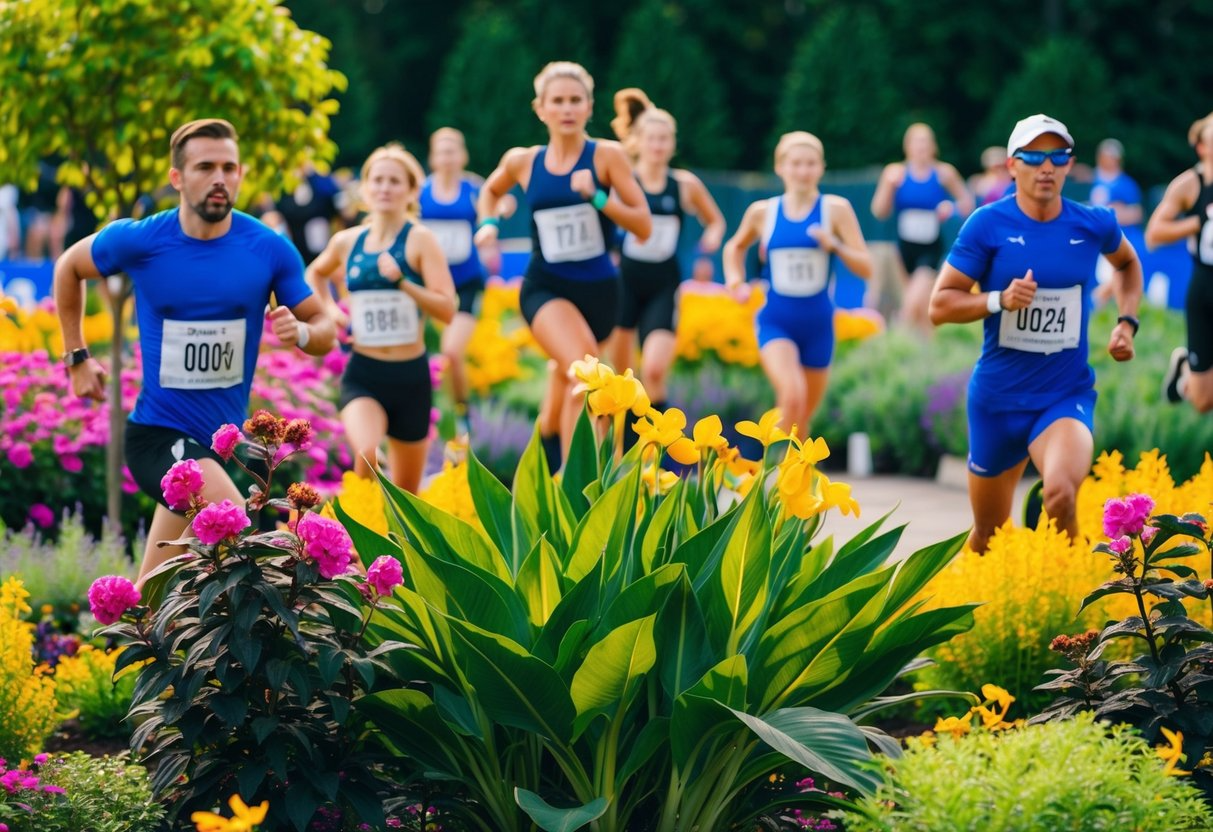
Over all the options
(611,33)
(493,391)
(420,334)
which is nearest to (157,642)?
(420,334)

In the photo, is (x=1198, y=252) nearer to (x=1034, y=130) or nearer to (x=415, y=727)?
(x=1034, y=130)

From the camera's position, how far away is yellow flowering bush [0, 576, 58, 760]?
509cm

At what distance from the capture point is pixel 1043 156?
6.55m

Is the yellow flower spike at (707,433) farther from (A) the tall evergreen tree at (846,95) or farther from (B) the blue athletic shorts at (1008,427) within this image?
(A) the tall evergreen tree at (846,95)

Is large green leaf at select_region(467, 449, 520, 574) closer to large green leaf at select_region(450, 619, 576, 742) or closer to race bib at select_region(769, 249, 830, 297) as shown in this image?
large green leaf at select_region(450, 619, 576, 742)

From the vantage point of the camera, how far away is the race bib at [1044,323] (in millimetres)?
6672

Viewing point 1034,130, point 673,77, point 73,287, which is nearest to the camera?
point 73,287

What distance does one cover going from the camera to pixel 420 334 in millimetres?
7914

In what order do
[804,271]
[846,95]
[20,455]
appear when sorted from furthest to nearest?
1. [846,95]
2. [804,271]
3. [20,455]

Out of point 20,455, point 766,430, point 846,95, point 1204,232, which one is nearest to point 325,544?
point 766,430

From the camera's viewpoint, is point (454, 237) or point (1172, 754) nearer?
point (1172, 754)

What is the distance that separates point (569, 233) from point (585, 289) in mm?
285

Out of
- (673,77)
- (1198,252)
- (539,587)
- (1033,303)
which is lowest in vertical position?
(539,587)

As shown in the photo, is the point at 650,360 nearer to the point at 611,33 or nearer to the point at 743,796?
the point at 743,796
